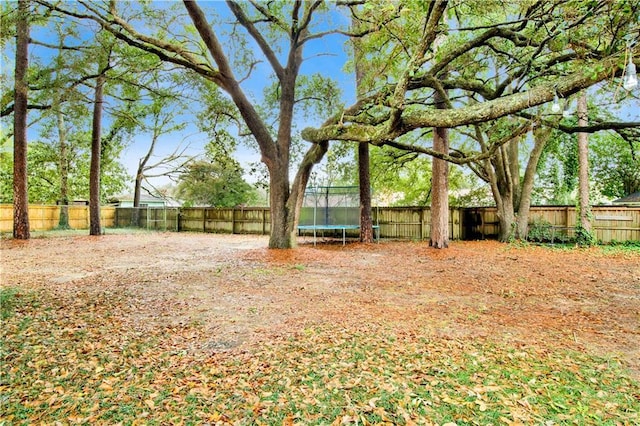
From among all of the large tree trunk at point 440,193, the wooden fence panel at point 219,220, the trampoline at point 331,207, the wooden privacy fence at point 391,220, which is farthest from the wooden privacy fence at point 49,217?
the large tree trunk at point 440,193

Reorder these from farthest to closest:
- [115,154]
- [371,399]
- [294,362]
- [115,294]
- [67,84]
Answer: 1. [115,154]
2. [67,84]
3. [115,294]
4. [294,362]
5. [371,399]

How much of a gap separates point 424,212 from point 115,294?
10.7m

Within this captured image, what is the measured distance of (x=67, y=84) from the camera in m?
8.90

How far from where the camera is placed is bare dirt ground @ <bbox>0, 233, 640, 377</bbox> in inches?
129

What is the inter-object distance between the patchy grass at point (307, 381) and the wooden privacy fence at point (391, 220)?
9.61m

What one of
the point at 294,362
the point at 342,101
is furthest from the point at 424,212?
the point at 294,362

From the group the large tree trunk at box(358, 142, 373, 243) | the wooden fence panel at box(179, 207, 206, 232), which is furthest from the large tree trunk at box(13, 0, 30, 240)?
the large tree trunk at box(358, 142, 373, 243)

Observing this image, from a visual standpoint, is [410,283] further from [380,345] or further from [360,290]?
[380,345]

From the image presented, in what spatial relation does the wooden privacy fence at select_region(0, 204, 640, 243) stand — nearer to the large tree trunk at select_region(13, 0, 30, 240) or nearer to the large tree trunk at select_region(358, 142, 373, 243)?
the large tree trunk at select_region(358, 142, 373, 243)

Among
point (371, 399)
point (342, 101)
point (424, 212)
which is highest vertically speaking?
point (342, 101)

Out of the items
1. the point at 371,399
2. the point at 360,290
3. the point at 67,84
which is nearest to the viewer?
the point at 371,399

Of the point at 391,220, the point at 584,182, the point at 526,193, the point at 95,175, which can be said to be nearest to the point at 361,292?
the point at 391,220

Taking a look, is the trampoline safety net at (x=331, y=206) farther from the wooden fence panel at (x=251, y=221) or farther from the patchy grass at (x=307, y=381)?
the patchy grass at (x=307, y=381)

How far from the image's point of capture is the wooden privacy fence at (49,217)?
564 inches
